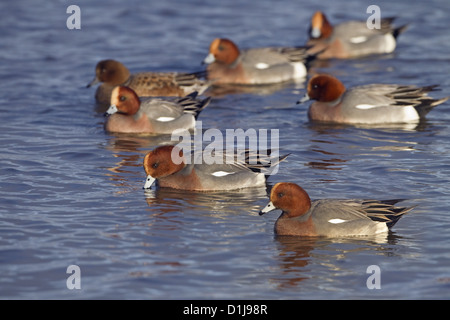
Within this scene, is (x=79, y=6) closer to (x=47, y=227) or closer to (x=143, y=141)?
(x=143, y=141)

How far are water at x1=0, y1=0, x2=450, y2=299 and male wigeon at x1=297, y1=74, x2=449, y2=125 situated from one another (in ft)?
0.86

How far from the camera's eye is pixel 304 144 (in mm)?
12766

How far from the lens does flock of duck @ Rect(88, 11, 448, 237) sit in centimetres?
912

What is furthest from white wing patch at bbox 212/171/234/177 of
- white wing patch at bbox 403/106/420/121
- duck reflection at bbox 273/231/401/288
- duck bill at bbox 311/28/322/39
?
duck bill at bbox 311/28/322/39

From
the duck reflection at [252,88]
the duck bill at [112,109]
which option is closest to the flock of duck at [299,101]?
the duck bill at [112,109]

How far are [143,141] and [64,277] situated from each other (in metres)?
5.07

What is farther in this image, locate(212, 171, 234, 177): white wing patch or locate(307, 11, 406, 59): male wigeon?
locate(307, 11, 406, 59): male wigeon

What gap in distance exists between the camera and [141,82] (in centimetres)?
1506

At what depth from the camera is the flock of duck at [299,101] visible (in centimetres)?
912

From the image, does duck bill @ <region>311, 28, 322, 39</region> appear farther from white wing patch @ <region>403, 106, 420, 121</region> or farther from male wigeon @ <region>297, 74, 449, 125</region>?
white wing patch @ <region>403, 106, 420, 121</region>

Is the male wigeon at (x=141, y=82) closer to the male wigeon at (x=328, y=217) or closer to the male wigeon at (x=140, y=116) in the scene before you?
the male wigeon at (x=140, y=116)

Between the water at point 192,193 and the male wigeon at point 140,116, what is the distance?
0.24 m
